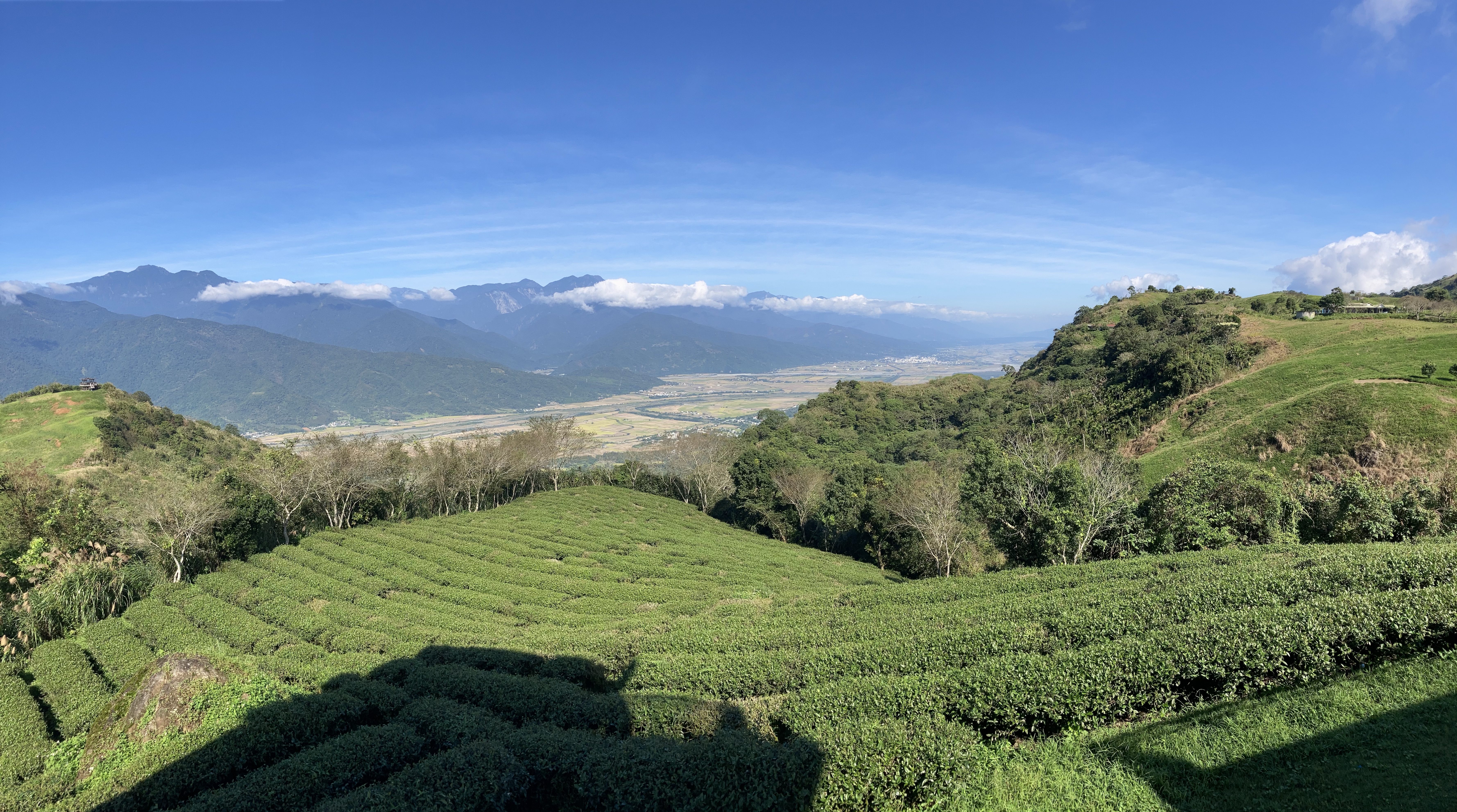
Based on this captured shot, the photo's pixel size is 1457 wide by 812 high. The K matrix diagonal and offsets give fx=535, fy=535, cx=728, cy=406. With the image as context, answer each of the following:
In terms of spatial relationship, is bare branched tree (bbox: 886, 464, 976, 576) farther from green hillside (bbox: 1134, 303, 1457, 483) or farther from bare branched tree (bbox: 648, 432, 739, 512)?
bare branched tree (bbox: 648, 432, 739, 512)

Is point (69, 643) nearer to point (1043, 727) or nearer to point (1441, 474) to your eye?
point (1043, 727)

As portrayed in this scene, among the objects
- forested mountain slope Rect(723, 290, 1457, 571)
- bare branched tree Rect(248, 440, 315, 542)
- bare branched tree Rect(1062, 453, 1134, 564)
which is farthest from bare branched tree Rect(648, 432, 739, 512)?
bare branched tree Rect(1062, 453, 1134, 564)

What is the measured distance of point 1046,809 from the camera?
341 inches

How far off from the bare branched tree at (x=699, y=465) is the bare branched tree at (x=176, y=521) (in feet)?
134

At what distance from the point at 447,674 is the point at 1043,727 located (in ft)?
51.9

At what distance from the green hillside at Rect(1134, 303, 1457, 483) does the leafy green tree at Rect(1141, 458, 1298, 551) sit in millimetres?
17567

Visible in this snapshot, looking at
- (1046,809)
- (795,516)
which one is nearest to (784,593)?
(1046,809)

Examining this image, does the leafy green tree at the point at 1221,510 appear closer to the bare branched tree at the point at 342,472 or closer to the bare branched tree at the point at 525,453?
the bare branched tree at the point at 525,453

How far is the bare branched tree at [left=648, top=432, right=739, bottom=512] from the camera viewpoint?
62750 mm

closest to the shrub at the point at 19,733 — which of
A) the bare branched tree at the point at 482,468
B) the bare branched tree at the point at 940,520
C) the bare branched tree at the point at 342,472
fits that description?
the bare branched tree at the point at 342,472

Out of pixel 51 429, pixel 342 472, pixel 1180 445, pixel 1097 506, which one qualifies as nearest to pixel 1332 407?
pixel 1180 445

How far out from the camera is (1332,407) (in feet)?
124

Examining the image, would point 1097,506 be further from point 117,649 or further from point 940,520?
point 117,649

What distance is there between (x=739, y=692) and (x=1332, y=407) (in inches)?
1927
